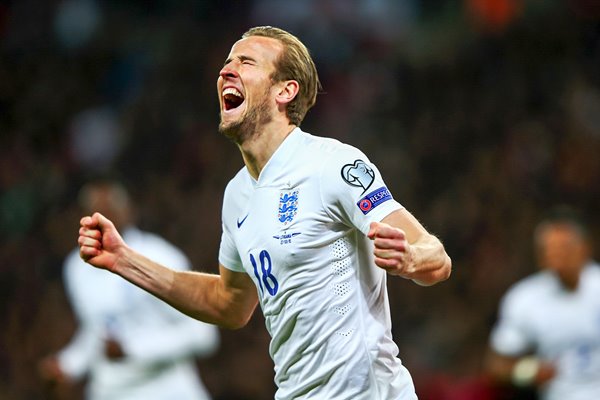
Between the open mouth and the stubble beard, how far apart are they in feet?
0.32

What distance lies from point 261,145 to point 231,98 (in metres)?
0.23

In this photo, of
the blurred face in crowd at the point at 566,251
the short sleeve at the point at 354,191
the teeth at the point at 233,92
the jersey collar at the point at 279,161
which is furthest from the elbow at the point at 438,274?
the blurred face in crowd at the point at 566,251

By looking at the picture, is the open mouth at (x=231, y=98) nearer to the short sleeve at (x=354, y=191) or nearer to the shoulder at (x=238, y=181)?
the shoulder at (x=238, y=181)

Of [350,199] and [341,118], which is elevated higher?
[341,118]

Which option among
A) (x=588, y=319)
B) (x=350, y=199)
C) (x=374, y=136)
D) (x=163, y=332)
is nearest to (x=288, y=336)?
(x=350, y=199)

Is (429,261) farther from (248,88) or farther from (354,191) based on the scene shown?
(248,88)

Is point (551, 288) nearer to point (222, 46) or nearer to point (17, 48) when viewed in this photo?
point (222, 46)

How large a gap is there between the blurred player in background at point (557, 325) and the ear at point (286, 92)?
3.68 metres

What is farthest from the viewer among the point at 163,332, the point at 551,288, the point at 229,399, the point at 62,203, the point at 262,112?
the point at 62,203

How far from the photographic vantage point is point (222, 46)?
11.7 m

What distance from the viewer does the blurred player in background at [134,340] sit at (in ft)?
22.1

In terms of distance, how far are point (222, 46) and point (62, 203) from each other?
2651mm

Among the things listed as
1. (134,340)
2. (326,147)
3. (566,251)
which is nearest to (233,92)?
(326,147)

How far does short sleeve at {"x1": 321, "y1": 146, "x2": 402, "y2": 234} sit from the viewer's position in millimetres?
3367
